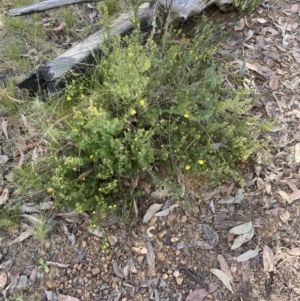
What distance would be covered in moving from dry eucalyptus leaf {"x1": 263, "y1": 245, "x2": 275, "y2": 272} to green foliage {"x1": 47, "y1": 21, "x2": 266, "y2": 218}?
0.46 m

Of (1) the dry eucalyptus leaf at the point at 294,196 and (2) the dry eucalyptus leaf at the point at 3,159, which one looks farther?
(2) the dry eucalyptus leaf at the point at 3,159

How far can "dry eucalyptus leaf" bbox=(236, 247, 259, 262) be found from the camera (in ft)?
7.94

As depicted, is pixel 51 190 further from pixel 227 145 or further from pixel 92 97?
pixel 227 145

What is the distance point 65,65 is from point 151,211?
1105mm

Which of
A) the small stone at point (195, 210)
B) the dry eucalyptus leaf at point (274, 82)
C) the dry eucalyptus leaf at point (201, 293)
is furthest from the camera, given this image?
the dry eucalyptus leaf at point (274, 82)

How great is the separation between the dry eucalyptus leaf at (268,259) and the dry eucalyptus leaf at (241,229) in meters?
0.14

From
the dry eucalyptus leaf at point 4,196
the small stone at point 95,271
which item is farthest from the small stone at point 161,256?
the dry eucalyptus leaf at point 4,196

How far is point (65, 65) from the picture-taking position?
2779 millimetres

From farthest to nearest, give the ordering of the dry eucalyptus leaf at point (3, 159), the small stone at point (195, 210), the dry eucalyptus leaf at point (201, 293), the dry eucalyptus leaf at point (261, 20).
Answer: the dry eucalyptus leaf at point (261, 20) < the dry eucalyptus leaf at point (3, 159) < the small stone at point (195, 210) < the dry eucalyptus leaf at point (201, 293)

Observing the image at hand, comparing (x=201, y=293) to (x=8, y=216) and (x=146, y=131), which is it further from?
(x=8, y=216)

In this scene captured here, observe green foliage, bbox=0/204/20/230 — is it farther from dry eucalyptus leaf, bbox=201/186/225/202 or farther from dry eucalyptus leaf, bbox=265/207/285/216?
dry eucalyptus leaf, bbox=265/207/285/216

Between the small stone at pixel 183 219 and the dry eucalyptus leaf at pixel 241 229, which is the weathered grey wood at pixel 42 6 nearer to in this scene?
the small stone at pixel 183 219

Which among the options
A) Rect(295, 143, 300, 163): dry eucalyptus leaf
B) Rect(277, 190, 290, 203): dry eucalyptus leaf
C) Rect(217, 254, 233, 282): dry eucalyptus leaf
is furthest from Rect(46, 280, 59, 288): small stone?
Rect(295, 143, 300, 163): dry eucalyptus leaf

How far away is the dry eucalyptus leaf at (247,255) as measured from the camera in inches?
95.3
